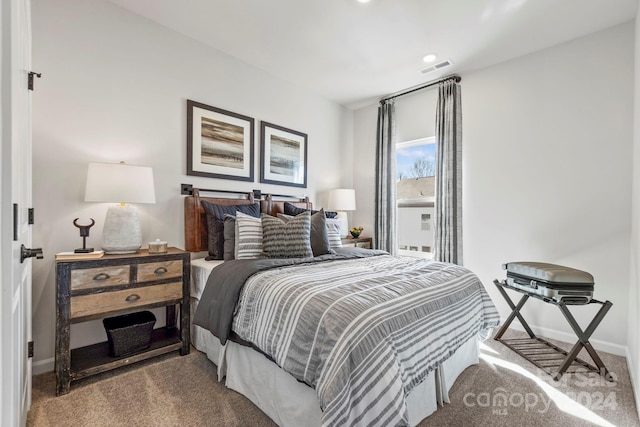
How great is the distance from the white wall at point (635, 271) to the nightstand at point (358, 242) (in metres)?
2.59

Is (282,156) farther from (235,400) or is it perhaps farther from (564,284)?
(564,284)

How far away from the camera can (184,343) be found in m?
2.24

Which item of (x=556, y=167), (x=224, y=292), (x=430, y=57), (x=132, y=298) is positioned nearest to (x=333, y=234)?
(x=224, y=292)

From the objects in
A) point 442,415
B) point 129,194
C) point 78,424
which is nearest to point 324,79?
point 129,194

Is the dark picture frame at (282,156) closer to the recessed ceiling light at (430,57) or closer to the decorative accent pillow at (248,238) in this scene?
the decorative accent pillow at (248,238)

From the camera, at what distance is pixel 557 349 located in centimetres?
240

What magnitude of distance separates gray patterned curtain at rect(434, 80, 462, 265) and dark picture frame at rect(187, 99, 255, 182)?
2.26 meters

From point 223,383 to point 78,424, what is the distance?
2.47 ft

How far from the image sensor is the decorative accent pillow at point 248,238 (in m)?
2.29

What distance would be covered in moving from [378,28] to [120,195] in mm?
2562

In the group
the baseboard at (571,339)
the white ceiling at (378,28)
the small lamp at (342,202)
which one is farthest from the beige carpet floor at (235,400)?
the white ceiling at (378,28)

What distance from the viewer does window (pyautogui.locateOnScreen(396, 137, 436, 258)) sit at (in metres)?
3.78

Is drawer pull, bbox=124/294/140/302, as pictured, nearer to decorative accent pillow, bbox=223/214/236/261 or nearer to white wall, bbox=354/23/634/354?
decorative accent pillow, bbox=223/214/236/261

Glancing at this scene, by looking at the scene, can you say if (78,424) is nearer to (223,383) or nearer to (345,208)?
(223,383)
